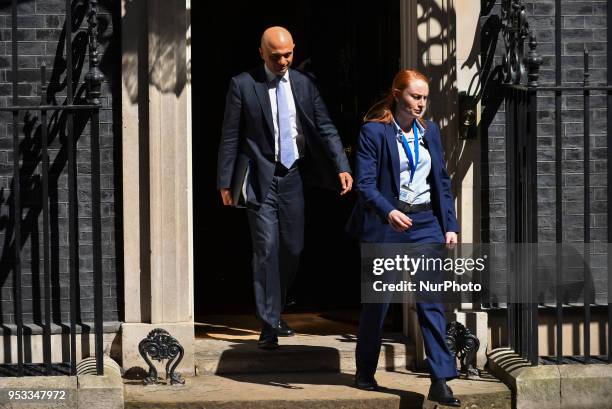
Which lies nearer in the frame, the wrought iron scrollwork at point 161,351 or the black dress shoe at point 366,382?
the black dress shoe at point 366,382

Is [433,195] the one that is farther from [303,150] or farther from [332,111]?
[332,111]

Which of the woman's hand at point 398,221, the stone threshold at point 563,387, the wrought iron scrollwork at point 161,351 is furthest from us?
the wrought iron scrollwork at point 161,351

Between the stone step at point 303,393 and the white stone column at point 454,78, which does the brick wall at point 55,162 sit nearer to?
→ the stone step at point 303,393

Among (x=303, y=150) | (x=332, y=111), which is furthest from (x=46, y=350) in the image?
(x=332, y=111)

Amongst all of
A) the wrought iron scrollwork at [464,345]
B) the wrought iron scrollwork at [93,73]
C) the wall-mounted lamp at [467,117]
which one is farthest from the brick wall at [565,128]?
the wrought iron scrollwork at [93,73]

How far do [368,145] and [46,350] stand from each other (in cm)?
213

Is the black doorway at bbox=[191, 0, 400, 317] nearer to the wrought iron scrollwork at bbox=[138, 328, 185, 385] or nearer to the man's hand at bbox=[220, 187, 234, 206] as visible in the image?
the man's hand at bbox=[220, 187, 234, 206]

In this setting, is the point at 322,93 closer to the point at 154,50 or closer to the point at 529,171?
the point at 154,50

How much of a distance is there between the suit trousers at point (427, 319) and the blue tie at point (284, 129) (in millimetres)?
984

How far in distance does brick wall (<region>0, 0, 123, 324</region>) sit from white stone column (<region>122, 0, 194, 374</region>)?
11 cm

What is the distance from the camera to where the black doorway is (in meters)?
10.2

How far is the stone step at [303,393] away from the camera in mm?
8148

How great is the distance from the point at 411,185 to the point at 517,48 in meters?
1.09

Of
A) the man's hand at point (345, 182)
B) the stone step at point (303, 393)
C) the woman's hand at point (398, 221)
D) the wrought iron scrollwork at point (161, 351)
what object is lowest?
the stone step at point (303, 393)
